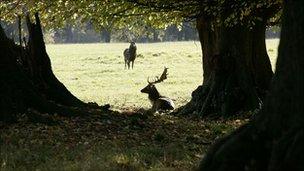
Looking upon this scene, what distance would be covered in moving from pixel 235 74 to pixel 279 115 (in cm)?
1189

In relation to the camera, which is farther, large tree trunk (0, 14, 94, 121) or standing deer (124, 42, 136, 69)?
standing deer (124, 42, 136, 69)

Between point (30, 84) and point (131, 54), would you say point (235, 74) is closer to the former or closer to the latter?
point (30, 84)

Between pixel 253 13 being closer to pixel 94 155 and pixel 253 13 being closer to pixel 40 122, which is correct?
pixel 40 122

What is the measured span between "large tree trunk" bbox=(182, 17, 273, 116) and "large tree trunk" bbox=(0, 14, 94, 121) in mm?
5993

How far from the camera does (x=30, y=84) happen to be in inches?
507

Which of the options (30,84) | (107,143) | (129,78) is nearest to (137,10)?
(30,84)

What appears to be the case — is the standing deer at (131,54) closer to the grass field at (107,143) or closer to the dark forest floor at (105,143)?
the grass field at (107,143)

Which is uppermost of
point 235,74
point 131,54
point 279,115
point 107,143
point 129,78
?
point 279,115

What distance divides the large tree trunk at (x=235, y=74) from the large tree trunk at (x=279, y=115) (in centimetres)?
1144

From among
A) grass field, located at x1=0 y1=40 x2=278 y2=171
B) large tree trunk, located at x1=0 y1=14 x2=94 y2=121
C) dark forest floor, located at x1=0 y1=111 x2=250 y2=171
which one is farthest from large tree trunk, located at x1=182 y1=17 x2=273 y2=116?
large tree trunk, located at x1=0 y1=14 x2=94 y2=121

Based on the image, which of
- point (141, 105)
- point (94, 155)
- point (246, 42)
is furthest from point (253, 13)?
point (94, 155)

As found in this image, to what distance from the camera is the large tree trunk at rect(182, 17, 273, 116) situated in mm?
19125

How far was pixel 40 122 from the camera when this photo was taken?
480 inches

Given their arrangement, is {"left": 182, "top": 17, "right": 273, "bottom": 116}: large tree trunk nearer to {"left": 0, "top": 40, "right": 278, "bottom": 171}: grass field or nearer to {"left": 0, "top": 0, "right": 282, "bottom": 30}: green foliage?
{"left": 0, "top": 0, "right": 282, "bottom": 30}: green foliage
